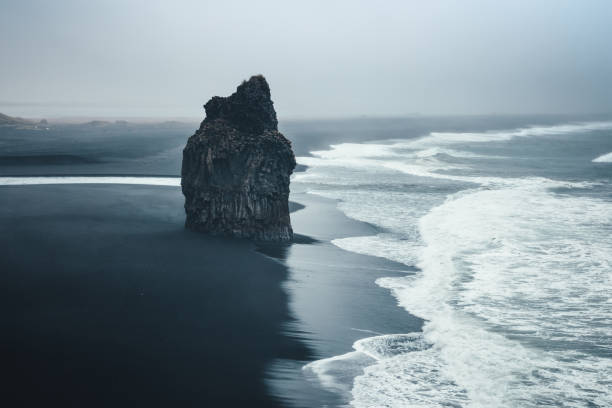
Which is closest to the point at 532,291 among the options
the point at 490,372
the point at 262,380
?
the point at 490,372

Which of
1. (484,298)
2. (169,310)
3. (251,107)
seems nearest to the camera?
(169,310)

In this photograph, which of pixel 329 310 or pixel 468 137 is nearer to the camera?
pixel 329 310

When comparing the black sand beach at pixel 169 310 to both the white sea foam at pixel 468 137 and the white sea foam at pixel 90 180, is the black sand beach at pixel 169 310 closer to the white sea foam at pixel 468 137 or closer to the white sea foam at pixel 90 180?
the white sea foam at pixel 90 180

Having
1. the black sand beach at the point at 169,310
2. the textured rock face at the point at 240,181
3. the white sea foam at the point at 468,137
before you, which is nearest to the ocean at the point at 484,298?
the black sand beach at the point at 169,310

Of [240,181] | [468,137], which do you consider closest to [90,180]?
[240,181]

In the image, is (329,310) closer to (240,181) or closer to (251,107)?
(240,181)

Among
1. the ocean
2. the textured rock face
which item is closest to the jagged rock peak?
the textured rock face
